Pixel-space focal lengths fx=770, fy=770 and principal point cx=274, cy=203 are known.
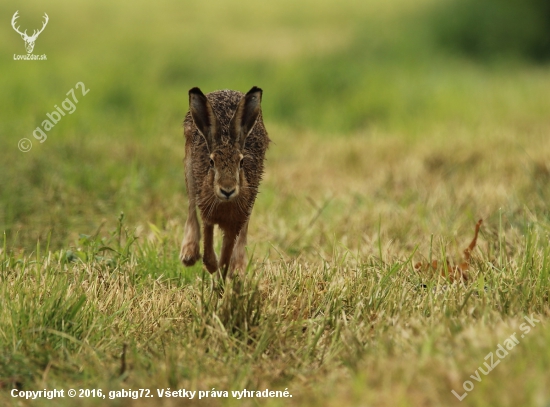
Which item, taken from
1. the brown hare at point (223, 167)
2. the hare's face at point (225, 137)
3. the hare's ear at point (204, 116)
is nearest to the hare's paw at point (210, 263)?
the brown hare at point (223, 167)

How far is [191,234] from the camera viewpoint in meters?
4.22

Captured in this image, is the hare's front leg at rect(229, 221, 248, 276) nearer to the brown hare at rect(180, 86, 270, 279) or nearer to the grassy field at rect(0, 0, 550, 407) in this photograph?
the brown hare at rect(180, 86, 270, 279)

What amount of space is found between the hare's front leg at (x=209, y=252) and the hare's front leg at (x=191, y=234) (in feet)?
0.40

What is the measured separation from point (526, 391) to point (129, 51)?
34.9 feet

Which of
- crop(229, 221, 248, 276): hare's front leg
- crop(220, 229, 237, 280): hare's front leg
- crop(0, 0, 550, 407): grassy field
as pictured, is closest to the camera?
crop(0, 0, 550, 407): grassy field

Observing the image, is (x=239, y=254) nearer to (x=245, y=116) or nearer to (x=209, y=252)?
(x=209, y=252)

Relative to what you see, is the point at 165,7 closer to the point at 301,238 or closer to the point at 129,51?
the point at 129,51

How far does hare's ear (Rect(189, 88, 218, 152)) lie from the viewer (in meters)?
3.52

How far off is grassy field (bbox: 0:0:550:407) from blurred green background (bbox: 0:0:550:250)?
1.5 inches

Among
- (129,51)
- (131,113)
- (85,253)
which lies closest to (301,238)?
(85,253)

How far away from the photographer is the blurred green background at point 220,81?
6.02 meters

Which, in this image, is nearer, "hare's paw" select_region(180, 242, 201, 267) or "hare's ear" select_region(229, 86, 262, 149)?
"hare's ear" select_region(229, 86, 262, 149)

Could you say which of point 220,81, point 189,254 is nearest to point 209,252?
point 189,254

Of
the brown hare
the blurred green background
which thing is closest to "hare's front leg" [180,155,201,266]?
the brown hare
